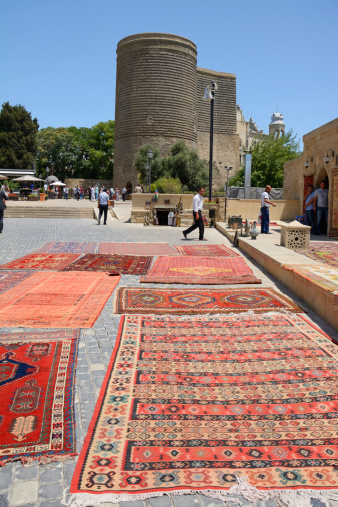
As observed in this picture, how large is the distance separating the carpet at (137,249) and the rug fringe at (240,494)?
7.61m

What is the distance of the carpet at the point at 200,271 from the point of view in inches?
275

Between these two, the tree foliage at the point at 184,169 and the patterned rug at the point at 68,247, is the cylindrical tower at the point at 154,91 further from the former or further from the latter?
the patterned rug at the point at 68,247

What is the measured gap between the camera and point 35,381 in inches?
128

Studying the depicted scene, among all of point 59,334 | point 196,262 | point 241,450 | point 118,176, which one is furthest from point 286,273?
point 118,176

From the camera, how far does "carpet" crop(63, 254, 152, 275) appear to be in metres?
7.85

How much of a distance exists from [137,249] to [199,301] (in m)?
4.71

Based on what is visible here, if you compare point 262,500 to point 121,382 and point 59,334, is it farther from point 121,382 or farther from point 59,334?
point 59,334

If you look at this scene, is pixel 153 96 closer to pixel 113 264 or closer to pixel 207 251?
pixel 207 251

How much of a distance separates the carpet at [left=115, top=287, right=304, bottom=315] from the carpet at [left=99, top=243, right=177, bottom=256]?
A: 3.46 metres

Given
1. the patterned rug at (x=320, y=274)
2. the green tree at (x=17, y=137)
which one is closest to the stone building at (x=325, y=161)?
the patterned rug at (x=320, y=274)

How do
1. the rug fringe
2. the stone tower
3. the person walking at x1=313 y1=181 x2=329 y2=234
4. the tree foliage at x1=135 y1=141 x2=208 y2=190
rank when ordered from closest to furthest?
the rug fringe, the person walking at x1=313 y1=181 x2=329 y2=234, the tree foliage at x1=135 y1=141 x2=208 y2=190, the stone tower

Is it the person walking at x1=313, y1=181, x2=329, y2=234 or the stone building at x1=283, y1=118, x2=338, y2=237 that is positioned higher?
the stone building at x1=283, y1=118, x2=338, y2=237

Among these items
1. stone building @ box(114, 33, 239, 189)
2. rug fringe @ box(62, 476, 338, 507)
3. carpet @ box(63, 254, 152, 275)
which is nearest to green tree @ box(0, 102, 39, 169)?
stone building @ box(114, 33, 239, 189)

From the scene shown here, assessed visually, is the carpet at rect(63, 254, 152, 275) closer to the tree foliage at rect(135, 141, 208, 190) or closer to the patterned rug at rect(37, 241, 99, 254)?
the patterned rug at rect(37, 241, 99, 254)
